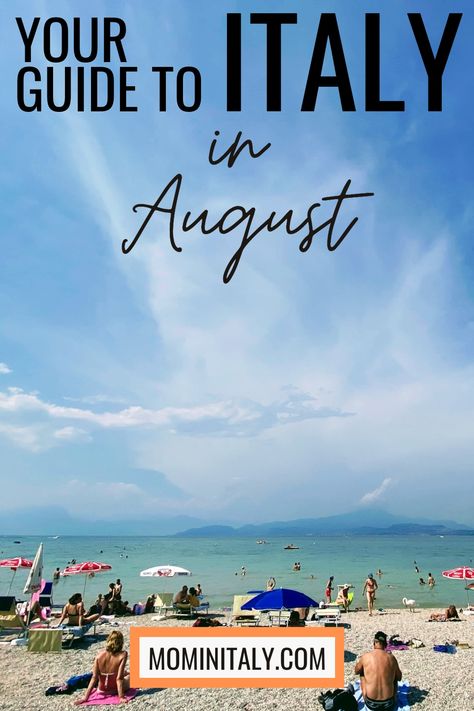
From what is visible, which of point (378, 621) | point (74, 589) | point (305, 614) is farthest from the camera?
point (74, 589)

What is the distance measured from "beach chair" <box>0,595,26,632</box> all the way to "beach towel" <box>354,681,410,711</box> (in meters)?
10.7

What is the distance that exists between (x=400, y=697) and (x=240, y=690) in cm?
282

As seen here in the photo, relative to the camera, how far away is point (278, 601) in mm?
13102

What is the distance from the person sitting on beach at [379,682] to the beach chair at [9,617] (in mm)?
11334

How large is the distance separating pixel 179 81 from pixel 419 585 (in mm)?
40581

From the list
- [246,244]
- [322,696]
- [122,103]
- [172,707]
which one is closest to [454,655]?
[322,696]

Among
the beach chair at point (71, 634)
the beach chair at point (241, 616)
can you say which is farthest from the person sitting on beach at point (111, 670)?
the beach chair at point (241, 616)

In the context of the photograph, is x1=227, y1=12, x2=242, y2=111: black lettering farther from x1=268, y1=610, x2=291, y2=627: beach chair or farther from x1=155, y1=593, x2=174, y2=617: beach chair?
x1=155, y1=593, x2=174, y2=617: beach chair

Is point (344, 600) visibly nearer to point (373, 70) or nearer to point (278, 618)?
point (278, 618)

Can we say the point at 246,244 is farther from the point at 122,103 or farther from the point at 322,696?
the point at 322,696

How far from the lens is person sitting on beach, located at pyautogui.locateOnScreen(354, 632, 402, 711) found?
7.89 metres

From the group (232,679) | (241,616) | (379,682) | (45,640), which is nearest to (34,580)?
(45,640)

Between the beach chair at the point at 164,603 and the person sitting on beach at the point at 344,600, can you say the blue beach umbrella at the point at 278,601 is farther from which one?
the person sitting on beach at the point at 344,600

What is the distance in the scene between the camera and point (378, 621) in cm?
1994
